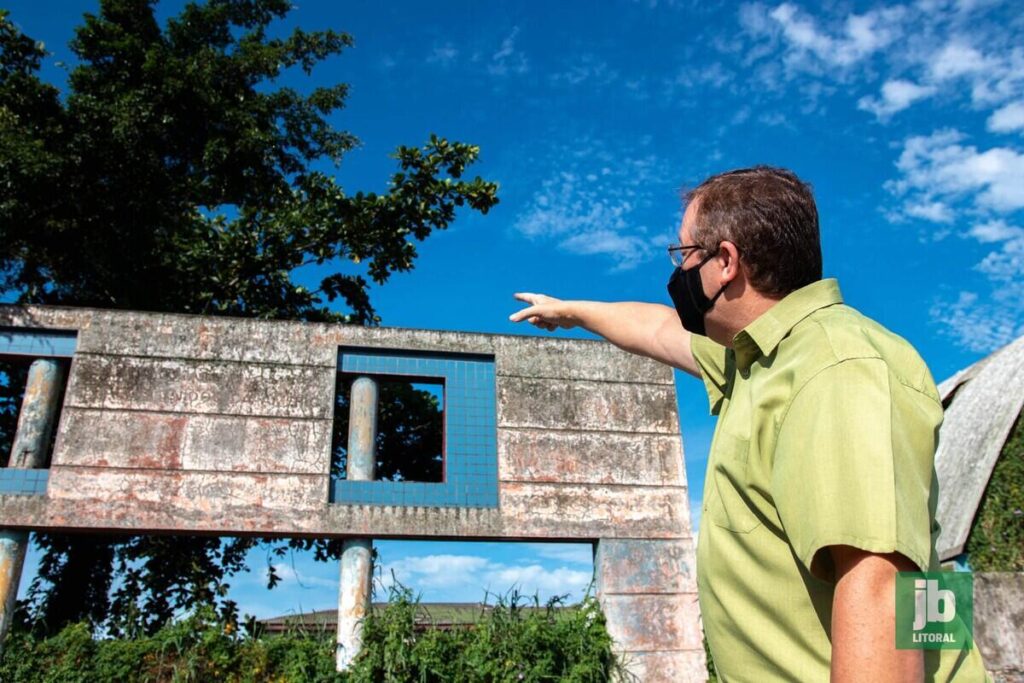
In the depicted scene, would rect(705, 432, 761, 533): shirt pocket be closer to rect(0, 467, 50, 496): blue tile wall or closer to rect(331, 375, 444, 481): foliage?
rect(0, 467, 50, 496): blue tile wall

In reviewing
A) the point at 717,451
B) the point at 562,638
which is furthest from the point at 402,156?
the point at 717,451

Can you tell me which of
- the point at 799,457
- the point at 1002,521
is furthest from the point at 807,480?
the point at 1002,521

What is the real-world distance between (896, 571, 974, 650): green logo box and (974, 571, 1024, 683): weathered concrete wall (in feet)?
21.4

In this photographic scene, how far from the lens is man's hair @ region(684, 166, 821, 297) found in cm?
185

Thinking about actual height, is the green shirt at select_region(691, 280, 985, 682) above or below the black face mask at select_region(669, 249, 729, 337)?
below

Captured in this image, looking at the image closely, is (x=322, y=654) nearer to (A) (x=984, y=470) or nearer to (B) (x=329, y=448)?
(B) (x=329, y=448)

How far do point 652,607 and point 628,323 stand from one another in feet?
18.6

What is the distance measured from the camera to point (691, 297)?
2.08m

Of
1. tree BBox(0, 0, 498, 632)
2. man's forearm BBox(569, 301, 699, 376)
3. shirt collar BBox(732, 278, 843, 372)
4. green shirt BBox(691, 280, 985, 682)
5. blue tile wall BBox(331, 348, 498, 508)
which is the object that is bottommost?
green shirt BBox(691, 280, 985, 682)

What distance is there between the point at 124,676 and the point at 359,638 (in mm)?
1991

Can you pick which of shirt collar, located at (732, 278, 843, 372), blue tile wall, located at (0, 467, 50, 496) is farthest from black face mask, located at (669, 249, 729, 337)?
blue tile wall, located at (0, 467, 50, 496)

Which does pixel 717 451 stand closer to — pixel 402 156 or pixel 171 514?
pixel 171 514

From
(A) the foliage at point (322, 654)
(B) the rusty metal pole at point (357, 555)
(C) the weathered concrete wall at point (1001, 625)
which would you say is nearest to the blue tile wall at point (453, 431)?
(B) the rusty metal pole at point (357, 555)

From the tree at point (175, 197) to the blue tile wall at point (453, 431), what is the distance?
17.8 feet
